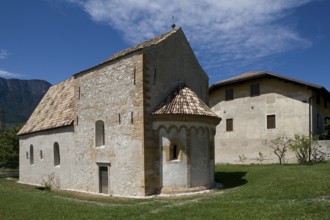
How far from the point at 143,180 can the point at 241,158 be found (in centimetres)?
1869

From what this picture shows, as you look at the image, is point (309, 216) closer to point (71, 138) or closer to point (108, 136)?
point (108, 136)

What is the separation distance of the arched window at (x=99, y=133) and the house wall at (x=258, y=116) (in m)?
17.9

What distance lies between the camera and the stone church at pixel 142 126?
1702cm

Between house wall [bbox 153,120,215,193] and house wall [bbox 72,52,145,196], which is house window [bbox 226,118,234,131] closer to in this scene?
house wall [bbox 153,120,215,193]

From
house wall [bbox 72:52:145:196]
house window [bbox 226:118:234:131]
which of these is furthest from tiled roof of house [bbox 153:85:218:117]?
house window [bbox 226:118:234:131]

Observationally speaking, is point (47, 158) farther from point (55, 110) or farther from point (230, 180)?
point (230, 180)

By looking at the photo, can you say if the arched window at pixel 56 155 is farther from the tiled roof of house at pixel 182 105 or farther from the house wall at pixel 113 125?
the tiled roof of house at pixel 182 105

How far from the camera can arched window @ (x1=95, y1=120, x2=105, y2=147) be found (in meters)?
19.9

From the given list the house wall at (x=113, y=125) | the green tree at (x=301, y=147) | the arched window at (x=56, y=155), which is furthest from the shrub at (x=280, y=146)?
the arched window at (x=56, y=155)

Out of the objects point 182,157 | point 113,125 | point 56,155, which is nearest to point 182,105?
point 182,157

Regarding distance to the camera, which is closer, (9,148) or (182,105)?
(182,105)

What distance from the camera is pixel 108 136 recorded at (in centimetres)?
1862

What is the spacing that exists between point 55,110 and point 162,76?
1174cm

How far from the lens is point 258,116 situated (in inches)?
1266
